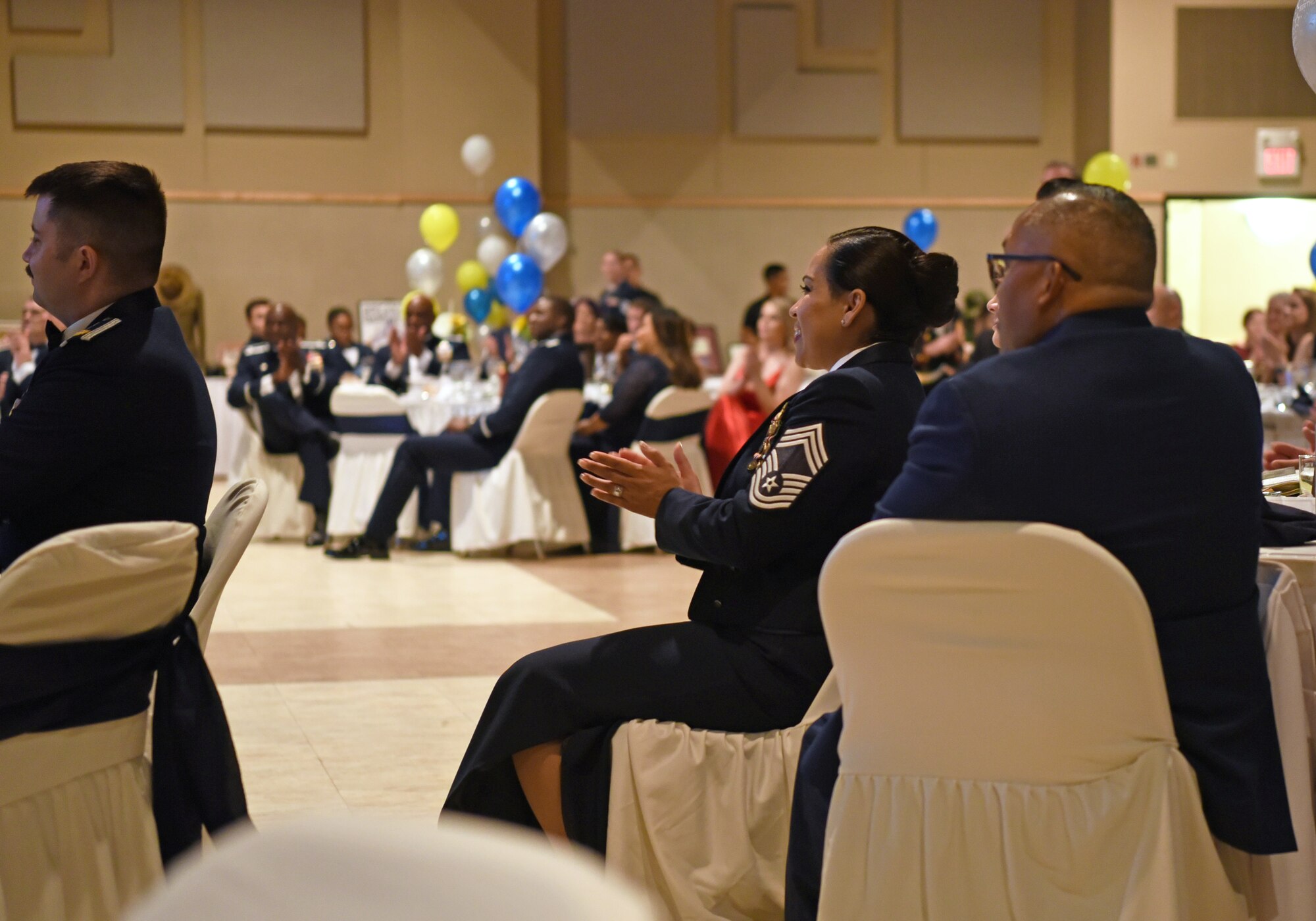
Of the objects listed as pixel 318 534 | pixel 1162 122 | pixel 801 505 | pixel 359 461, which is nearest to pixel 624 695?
pixel 801 505

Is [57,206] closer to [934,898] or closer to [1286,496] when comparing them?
[934,898]

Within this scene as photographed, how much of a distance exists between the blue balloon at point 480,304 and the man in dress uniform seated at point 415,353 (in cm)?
255

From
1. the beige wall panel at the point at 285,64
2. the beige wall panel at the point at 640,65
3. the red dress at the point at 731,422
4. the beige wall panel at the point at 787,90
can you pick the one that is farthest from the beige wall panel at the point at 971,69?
the red dress at the point at 731,422

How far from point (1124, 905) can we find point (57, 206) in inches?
71.7

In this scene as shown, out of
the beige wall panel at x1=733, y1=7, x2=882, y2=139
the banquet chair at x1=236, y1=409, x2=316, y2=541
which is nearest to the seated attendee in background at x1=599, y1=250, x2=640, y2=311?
the beige wall panel at x1=733, y1=7, x2=882, y2=139

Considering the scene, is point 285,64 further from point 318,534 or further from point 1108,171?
point 1108,171

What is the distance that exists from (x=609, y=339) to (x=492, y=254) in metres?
4.70

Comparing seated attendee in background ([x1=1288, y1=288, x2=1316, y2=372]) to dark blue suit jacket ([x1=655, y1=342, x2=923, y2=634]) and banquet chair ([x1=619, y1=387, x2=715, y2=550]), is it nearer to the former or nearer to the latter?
banquet chair ([x1=619, y1=387, x2=715, y2=550])

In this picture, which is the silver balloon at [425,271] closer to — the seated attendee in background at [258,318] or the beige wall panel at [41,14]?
the seated attendee in background at [258,318]

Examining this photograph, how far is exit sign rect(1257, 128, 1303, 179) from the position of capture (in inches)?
567

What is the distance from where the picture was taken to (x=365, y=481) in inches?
305

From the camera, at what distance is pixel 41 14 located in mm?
13125

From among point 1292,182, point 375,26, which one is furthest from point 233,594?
point 1292,182

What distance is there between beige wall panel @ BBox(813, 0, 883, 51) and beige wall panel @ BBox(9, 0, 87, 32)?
6961mm
